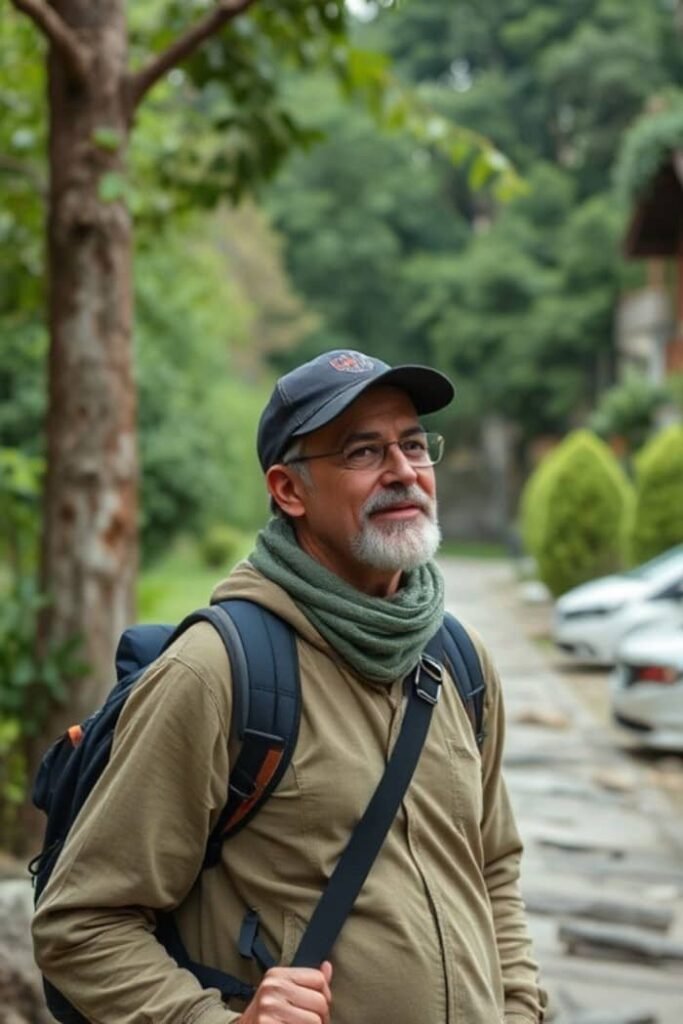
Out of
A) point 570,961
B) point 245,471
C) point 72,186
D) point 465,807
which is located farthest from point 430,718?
point 245,471

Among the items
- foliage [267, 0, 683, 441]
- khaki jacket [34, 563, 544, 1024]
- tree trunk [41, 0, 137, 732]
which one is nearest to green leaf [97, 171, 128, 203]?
tree trunk [41, 0, 137, 732]

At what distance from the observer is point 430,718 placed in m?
2.48

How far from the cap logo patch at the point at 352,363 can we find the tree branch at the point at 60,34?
9.57ft

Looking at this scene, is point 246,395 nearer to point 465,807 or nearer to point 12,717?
point 12,717

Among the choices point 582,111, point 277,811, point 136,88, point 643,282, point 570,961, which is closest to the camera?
point 277,811

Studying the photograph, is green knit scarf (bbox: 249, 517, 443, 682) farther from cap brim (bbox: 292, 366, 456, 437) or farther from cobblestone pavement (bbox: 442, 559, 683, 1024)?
cobblestone pavement (bbox: 442, 559, 683, 1024)

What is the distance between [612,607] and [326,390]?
1462cm

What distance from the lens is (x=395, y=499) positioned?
2.56 meters

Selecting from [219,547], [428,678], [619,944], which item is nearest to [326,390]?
[428,678]

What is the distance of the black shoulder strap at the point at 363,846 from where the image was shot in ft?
Answer: 7.59

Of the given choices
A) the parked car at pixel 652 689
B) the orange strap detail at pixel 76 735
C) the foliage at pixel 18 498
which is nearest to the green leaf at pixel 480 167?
the foliage at pixel 18 498

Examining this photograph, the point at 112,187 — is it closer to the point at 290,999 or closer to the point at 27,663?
the point at 27,663

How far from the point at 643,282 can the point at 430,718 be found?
4109cm

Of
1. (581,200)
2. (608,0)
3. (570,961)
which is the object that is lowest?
(570,961)
